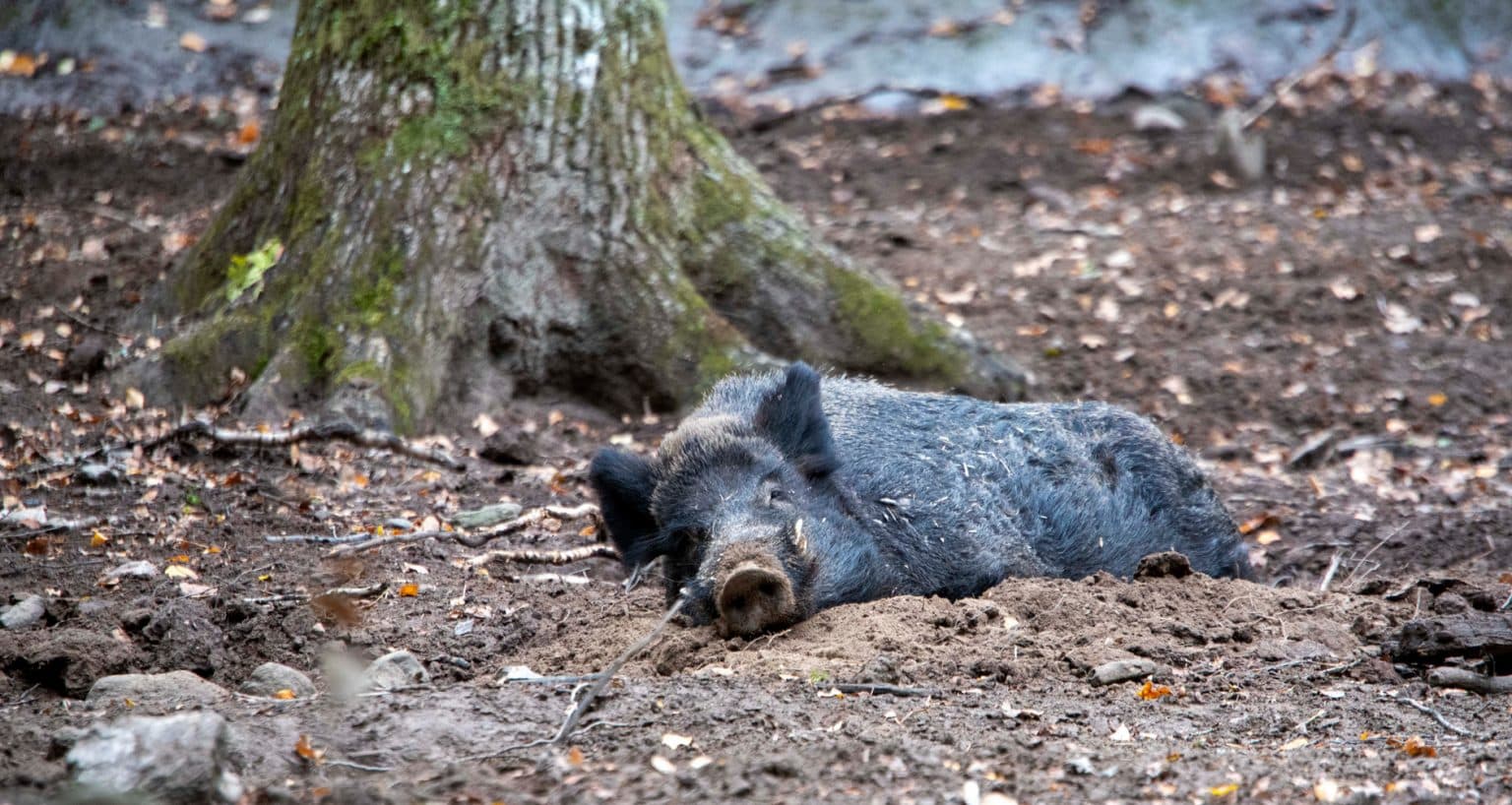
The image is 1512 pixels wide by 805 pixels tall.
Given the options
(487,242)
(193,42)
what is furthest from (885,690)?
(193,42)

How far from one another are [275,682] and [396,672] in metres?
0.36

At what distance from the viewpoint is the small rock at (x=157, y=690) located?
13.5 feet

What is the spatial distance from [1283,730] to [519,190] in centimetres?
483

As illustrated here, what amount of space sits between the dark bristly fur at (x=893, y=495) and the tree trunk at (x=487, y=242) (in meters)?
1.47

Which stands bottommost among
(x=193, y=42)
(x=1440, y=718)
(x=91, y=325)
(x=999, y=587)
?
(x=999, y=587)

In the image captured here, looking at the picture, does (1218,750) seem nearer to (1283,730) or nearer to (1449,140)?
(1283,730)

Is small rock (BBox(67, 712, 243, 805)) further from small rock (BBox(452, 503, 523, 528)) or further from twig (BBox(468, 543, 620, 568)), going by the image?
small rock (BBox(452, 503, 523, 528))

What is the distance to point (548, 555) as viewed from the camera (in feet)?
20.2

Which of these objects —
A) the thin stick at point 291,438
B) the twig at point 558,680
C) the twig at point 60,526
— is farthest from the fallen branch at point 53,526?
the twig at point 558,680

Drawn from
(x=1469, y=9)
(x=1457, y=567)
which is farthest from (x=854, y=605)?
(x=1469, y=9)

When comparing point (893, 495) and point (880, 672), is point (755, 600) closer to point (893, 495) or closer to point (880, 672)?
point (880, 672)

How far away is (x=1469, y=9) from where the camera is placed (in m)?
15.3

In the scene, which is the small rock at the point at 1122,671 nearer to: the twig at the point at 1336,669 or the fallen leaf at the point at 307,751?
the twig at the point at 1336,669

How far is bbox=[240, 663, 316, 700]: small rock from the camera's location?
4.41 meters
